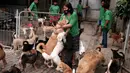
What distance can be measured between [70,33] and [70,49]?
46 centimetres

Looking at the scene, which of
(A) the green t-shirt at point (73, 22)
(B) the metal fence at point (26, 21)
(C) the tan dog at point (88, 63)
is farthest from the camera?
(B) the metal fence at point (26, 21)

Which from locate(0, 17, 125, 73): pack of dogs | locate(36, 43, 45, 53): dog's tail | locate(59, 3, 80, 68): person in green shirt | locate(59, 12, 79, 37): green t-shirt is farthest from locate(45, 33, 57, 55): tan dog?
locate(59, 12, 79, 37): green t-shirt

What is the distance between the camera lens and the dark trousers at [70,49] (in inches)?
229

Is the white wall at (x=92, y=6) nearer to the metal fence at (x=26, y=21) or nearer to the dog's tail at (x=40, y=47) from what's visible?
the metal fence at (x=26, y=21)

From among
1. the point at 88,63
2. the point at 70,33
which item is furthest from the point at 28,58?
the point at 88,63

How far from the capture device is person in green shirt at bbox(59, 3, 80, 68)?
5.57m

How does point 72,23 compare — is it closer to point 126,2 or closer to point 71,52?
point 71,52

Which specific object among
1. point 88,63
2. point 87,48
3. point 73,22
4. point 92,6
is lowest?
point 87,48

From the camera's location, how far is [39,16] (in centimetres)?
959

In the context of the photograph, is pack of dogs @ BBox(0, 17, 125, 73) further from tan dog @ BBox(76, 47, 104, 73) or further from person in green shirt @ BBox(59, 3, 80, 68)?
person in green shirt @ BBox(59, 3, 80, 68)

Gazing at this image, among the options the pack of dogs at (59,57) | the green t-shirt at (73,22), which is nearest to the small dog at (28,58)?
the pack of dogs at (59,57)

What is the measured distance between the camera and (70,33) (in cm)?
578

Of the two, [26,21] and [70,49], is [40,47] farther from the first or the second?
[26,21]

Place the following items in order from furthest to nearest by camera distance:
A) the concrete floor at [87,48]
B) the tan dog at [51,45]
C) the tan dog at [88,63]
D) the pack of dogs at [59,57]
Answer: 1. the concrete floor at [87,48]
2. the tan dog at [51,45]
3. the pack of dogs at [59,57]
4. the tan dog at [88,63]
